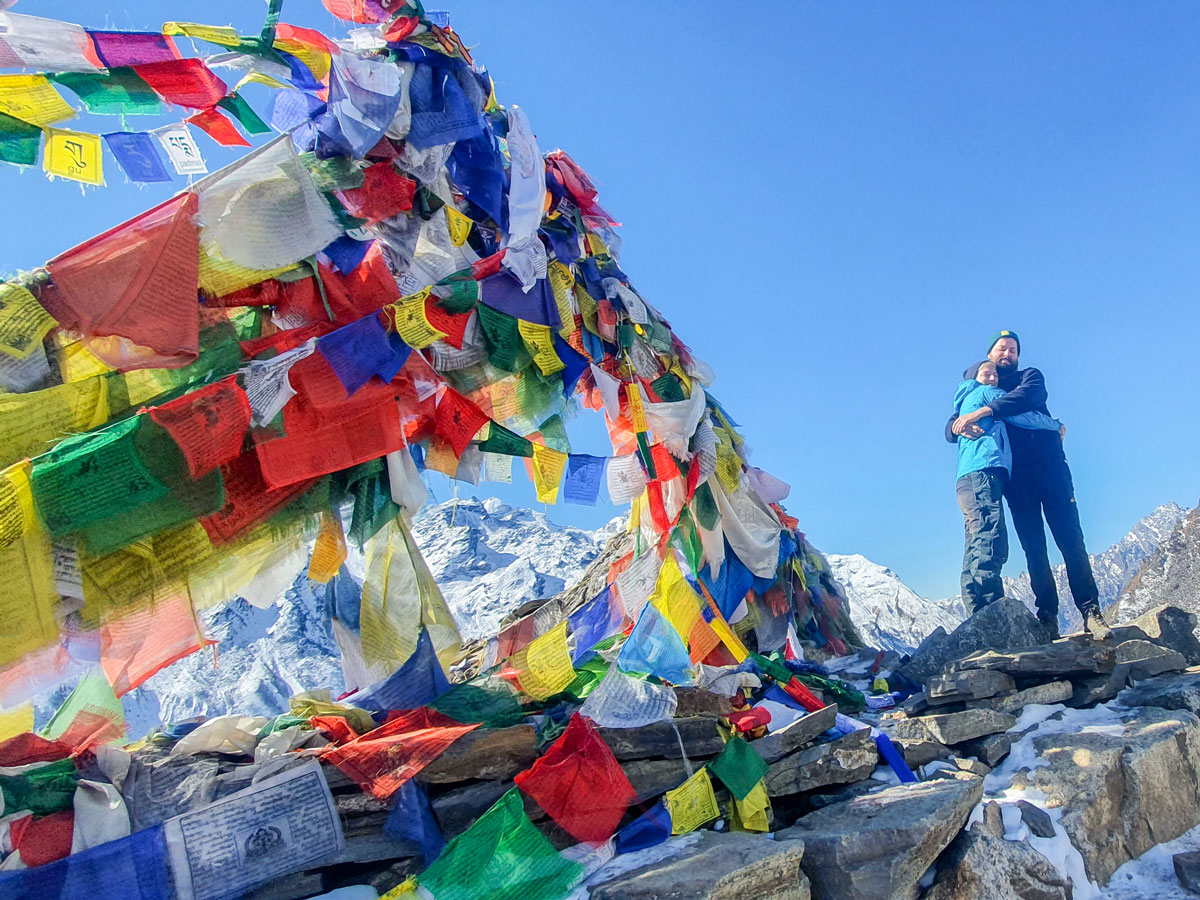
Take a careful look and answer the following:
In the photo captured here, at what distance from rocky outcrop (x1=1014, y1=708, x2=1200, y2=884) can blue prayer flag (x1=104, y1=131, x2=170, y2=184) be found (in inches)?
234

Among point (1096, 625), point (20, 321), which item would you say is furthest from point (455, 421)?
point (1096, 625)

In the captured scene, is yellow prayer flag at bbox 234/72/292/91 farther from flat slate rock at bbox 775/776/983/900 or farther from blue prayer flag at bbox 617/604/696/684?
flat slate rock at bbox 775/776/983/900

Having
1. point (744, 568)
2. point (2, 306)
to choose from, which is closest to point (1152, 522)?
point (744, 568)

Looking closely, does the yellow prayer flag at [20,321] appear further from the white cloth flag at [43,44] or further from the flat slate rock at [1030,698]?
the flat slate rock at [1030,698]

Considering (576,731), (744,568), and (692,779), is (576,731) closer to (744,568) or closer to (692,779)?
(692,779)

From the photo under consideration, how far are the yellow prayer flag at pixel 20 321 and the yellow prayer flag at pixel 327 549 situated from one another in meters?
1.60

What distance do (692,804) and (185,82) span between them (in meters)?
4.76

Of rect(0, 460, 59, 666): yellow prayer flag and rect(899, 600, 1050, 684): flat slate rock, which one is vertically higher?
rect(0, 460, 59, 666): yellow prayer flag

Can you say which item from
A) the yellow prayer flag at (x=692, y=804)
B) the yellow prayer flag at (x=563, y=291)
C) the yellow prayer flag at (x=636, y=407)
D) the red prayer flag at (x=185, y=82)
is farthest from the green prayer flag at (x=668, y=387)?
the red prayer flag at (x=185, y=82)

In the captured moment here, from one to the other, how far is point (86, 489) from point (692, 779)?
3.30 m

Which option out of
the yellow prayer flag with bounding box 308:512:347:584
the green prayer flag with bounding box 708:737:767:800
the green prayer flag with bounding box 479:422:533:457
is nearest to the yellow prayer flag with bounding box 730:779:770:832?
the green prayer flag with bounding box 708:737:767:800

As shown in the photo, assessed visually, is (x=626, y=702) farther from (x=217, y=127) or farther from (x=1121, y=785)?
(x=217, y=127)

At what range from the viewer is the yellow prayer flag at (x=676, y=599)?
554 centimetres

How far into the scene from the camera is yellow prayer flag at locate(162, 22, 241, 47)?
427 centimetres
